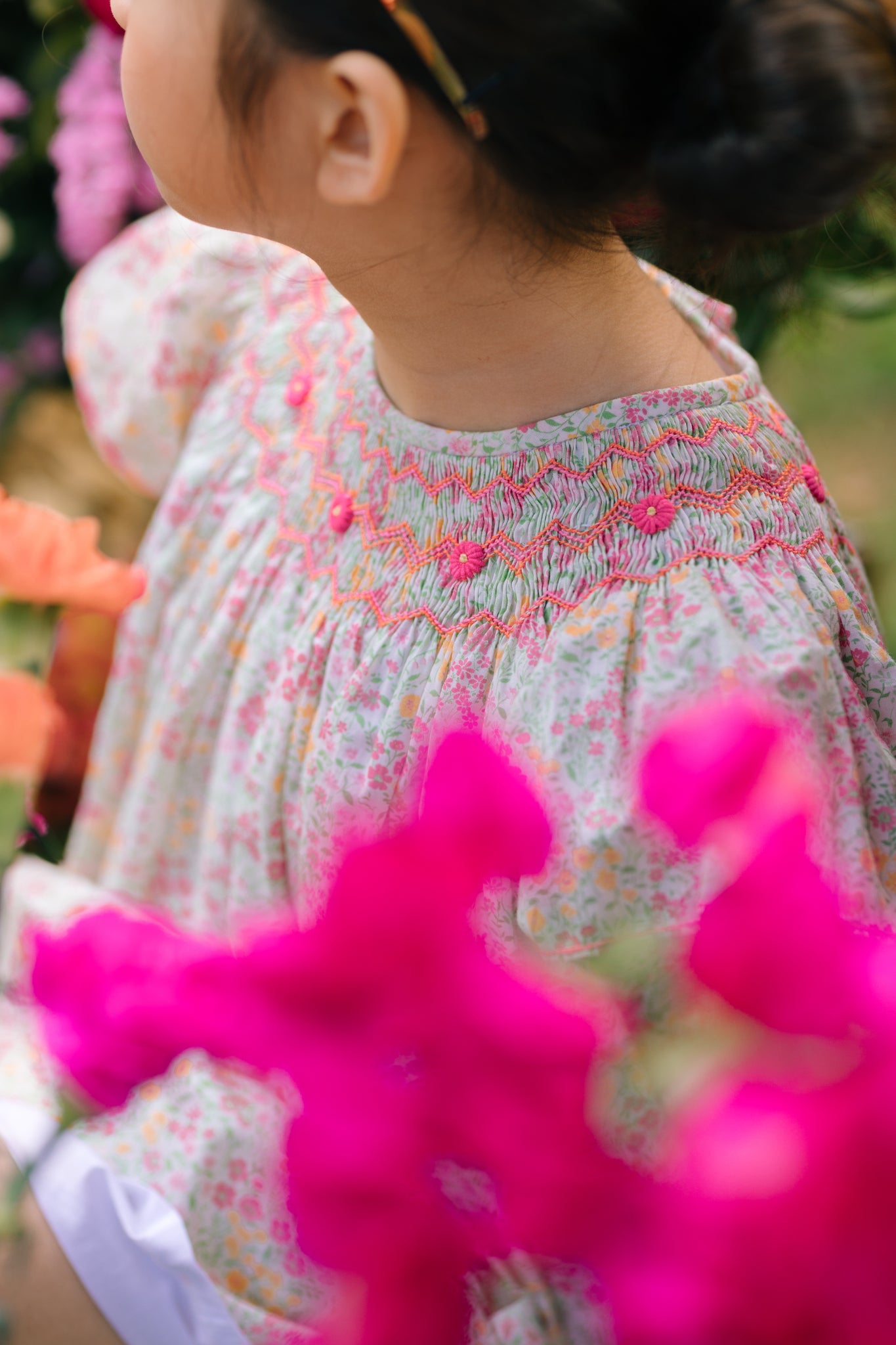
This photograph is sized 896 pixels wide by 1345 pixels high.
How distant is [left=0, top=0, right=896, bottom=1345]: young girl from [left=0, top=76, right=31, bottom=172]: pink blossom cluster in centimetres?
59


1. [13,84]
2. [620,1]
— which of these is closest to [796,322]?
[620,1]

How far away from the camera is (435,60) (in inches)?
19.3

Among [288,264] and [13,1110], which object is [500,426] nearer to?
[288,264]

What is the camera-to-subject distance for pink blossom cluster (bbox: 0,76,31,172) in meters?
1.12

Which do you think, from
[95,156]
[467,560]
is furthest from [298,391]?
[95,156]

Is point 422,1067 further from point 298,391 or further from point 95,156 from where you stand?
point 95,156

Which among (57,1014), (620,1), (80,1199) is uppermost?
(620,1)

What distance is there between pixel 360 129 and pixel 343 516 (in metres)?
0.24

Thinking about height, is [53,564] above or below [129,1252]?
above

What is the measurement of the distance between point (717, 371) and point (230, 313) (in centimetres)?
39

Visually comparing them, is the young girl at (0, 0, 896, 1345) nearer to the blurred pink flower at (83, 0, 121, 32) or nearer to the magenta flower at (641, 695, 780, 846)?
the magenta flower at (641, 695, 780, 846)

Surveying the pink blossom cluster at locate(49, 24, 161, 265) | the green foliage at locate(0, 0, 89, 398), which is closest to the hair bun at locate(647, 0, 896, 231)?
the pink blossom cluster at locate(49, 24, 161, 265)

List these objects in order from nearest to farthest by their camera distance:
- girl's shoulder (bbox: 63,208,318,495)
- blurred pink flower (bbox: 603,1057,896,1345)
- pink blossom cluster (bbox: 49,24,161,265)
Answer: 1. blurred pink flower (bbox: 603,1057,896,1345)
2. girl's shoulder (bbox: 63,208,318,495)
3. pink blossom cluster (bbox: 49,24,161,265)

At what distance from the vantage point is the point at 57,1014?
0.93 feet
